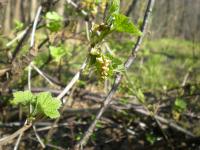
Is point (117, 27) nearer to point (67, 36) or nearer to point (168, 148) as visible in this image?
point (67, 36)

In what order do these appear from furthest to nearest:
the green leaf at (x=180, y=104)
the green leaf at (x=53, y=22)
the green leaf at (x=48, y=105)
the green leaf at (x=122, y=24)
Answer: the green leaf at (x=180, y=104), the green leaf at (x=53, y=22), the green leaf at (x=48, y=105), the green leaf at (x=122, y=24)

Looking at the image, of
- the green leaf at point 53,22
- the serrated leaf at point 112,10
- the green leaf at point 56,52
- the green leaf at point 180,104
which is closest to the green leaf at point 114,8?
the serrated leaf at point 112,10

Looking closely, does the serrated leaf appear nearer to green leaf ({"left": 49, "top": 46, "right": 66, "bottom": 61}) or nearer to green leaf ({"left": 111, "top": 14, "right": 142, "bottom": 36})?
green leaf ({"left": 111, "top": 14, "right": 142, "bottom": 36})

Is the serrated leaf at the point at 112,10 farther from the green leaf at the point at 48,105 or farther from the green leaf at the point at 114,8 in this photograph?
the green leaf at the point at 48,105

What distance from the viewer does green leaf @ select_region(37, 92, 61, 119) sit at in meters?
1.02

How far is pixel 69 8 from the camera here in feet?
8.53

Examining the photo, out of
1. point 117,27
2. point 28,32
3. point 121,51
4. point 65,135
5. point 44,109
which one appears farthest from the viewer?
point 121,51

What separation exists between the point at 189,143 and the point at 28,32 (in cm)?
118

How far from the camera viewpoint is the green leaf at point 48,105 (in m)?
1.02

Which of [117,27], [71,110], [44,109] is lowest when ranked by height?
[71,110]

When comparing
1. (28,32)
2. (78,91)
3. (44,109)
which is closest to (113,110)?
(78,91)

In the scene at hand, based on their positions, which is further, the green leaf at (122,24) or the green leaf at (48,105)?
the green leaf at (48,105)

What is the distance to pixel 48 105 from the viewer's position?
3.39 feet

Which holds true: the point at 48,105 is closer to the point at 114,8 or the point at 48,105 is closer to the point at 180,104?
the point at 114,8
